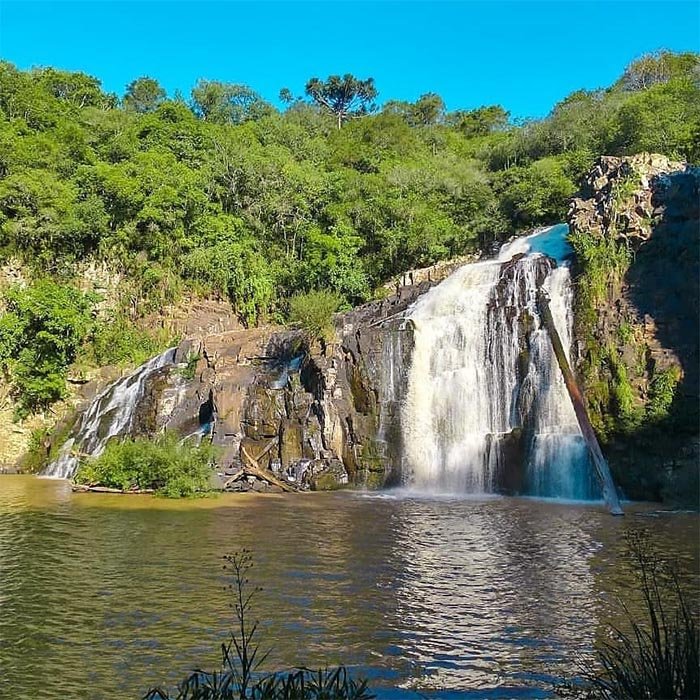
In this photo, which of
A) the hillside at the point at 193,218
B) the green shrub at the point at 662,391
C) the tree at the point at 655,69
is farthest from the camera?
the tree at the point at 655,69

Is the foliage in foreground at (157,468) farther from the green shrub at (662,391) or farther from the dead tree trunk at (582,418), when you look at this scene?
the green shrub at (662,391)

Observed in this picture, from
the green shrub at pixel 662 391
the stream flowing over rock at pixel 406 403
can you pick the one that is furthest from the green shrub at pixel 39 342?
the green shrub at pixel 662 391

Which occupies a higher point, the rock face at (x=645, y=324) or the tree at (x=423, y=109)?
the tree at (x=423, y=109)

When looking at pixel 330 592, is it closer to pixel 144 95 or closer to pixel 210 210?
pixel 210 210

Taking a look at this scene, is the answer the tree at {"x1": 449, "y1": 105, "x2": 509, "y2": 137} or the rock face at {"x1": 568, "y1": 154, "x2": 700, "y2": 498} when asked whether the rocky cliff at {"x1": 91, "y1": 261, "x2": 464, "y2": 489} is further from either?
the tree at {"x1": 449, "y1": 105, "x2": 509, "y2": 137}

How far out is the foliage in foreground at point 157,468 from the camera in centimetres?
1948

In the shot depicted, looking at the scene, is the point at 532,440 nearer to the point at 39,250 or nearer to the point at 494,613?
the point at 494,613

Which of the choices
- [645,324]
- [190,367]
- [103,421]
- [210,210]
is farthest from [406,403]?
[210,210]

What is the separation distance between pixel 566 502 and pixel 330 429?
7453 millimetres

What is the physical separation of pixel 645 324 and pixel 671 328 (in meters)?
0.72

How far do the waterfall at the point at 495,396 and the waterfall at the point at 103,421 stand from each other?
9768 millimetres

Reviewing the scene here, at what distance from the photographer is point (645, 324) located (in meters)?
21.9

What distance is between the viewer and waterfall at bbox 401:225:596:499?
20.8m

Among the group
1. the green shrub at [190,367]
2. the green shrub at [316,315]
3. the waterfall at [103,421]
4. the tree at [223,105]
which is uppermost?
the tree at [223,105]
